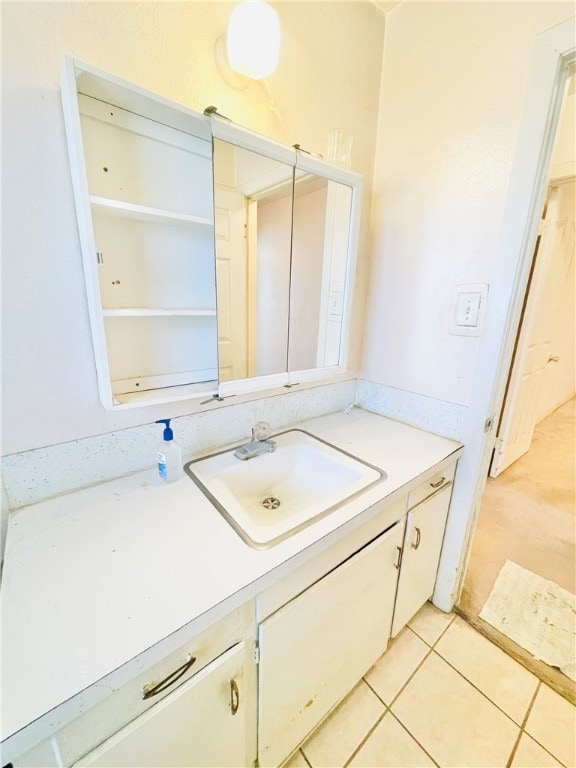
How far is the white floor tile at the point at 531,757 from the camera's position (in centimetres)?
96

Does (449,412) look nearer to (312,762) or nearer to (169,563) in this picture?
(169,563)

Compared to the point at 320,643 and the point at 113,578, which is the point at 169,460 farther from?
the point at 320,643

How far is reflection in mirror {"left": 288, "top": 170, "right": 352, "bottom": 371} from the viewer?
46.5 inches

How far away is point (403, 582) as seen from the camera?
3.80 ft

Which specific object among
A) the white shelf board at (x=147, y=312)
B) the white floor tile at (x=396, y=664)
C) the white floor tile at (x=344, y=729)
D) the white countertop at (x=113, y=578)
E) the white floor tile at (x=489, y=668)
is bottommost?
the white floor tile at (x=344, y=729)

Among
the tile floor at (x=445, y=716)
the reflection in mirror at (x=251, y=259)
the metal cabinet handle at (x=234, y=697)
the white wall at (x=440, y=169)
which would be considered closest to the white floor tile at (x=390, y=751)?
the tile floor at (x=445, y=716)

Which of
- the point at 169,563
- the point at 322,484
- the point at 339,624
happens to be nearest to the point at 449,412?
the point at 322,484

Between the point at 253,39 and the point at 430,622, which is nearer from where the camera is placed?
the point at 253,39

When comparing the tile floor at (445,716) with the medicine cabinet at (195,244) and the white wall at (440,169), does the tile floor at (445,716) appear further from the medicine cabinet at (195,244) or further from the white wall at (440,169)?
the medicine cabinet at (195,244)

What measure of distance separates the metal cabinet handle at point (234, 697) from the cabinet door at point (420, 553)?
67 centimetres

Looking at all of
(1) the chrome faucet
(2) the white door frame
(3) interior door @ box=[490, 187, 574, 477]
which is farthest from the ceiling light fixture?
(3) interior door @ box=[490, 187, 574, 477]

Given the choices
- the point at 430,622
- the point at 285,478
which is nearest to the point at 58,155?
the point at 285,478

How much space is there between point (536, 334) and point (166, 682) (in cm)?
298

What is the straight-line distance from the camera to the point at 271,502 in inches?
41.9
